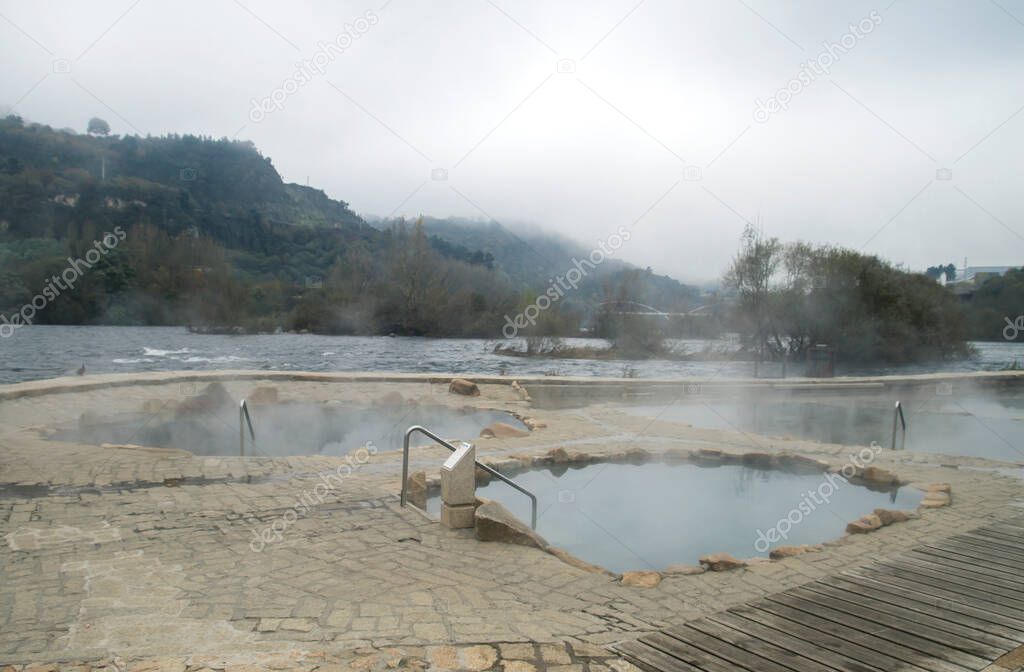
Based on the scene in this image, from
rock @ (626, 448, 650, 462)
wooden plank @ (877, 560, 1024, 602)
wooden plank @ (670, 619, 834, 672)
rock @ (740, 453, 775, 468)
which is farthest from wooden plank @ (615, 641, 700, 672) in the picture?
rock @ (740, 453, 775, 468)

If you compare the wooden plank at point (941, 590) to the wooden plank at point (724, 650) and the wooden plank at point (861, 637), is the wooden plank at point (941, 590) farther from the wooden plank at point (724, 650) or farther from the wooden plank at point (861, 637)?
the wooden plank at point (724, 650)

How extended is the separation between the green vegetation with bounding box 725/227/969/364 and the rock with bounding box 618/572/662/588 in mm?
19515

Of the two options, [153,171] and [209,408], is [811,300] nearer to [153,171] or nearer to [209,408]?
[209,408]

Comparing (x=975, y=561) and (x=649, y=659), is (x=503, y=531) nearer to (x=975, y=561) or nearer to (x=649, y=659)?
(x=649, y=659)

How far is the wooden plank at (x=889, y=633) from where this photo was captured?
2.90 m

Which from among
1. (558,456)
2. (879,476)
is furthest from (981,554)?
(558,456)

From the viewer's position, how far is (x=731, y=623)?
131 inches

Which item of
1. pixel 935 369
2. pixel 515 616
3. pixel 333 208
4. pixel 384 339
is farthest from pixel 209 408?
pixel 333 208

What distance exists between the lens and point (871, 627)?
324 centimetres

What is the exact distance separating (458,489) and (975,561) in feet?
11.4

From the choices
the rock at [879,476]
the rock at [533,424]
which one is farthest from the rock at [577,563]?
the rock at [533,424]

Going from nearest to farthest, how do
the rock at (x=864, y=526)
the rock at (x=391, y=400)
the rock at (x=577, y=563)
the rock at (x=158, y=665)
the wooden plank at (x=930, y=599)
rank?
1. the rock at (x=158, y=665)
2. the wooden plank at (x=930, y=599)
3. the rock at (x=577, y=563)
4. the rock at (x=864, y=526)
5. the rock at (x=391, y=400)

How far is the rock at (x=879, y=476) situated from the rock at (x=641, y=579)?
14.2 ft

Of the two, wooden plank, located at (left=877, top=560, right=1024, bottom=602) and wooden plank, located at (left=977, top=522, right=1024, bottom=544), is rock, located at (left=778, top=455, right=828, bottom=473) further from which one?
wooden plank, located at (left=877, top=560, right=1024, bottom=602)
